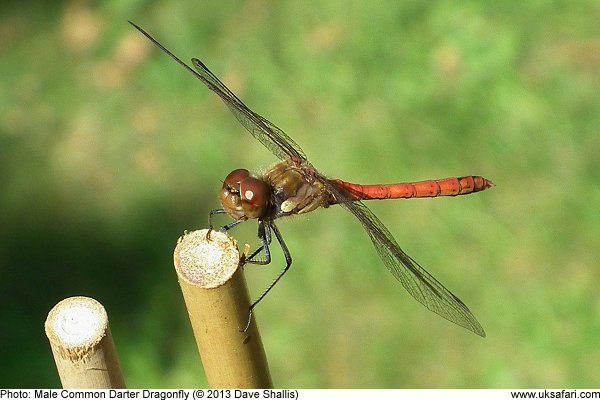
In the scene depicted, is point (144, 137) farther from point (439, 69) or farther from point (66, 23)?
point (439, 69)

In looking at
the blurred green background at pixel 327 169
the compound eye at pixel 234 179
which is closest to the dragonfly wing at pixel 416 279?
the compound eye at pixel 234 179

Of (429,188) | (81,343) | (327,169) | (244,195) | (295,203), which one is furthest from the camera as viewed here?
(327,169)

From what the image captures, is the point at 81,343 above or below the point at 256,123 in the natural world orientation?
below

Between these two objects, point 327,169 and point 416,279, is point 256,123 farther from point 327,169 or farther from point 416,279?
point 327,169

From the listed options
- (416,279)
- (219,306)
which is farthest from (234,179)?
(219,306)

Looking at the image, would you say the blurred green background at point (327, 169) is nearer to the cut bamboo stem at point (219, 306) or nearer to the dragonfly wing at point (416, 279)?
the dragonfly wing at point (416, 279)

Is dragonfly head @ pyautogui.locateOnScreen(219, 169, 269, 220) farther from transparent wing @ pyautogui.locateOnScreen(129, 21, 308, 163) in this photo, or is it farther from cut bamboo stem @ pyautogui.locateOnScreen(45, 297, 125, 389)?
cut bamboo stem @ pyautogui.locateOnScreen(45, 297, 125, 389)
